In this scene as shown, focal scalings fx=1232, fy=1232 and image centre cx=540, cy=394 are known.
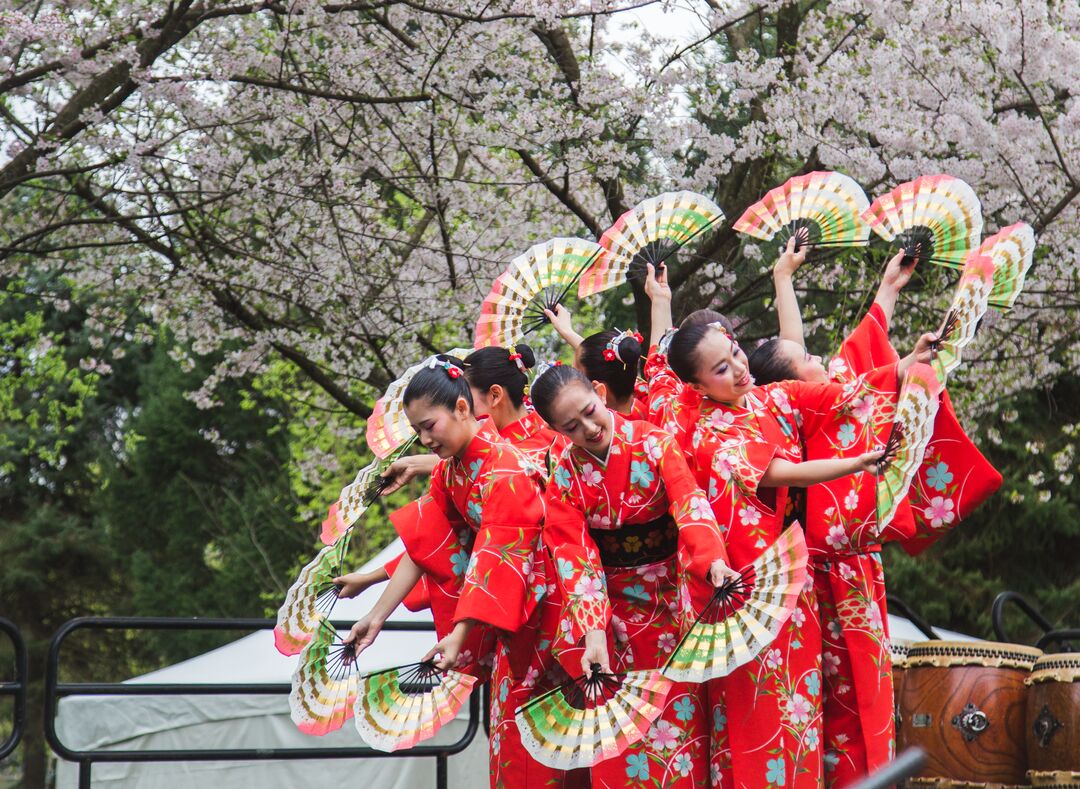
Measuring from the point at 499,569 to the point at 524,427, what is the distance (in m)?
0.53

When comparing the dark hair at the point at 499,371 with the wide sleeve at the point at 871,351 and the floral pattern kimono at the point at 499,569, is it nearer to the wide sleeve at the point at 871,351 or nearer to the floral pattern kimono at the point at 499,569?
the floral pattern kimono at the point at 499,569

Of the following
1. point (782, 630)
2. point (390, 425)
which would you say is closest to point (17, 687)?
point (390, 425)

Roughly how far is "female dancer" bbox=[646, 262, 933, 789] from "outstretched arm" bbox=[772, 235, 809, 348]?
267 mm

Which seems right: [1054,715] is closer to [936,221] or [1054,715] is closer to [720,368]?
[936,221]

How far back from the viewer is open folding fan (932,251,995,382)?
3.01 m

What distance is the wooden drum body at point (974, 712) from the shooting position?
13.3ft

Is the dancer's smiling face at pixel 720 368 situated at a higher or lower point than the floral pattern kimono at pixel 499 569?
higher

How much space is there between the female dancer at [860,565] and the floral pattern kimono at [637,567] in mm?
390

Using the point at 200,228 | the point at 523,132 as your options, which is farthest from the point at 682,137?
the point at 200,228

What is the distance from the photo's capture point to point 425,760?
685 cm

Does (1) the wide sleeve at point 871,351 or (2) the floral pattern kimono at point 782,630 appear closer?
(2) the floral pattern kimono at point 782,630

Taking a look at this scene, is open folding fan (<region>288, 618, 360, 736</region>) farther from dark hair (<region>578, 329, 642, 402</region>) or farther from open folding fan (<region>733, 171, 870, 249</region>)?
open folding fan (<region>733, 171, 870, 249</region>)

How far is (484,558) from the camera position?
9.46ft

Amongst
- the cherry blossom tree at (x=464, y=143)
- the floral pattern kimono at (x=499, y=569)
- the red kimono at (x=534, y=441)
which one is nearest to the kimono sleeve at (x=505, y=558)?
the floral pattern kimono at (x=499, y=569)
